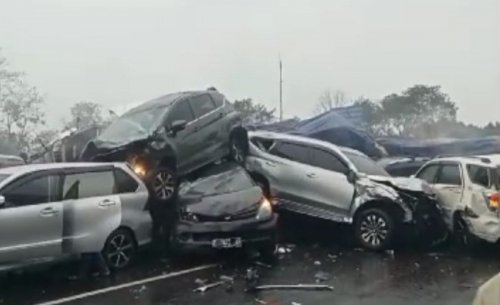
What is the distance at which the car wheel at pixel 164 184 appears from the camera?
12.1 meters

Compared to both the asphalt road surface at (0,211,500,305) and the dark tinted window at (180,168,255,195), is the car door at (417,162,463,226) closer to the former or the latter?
the asphalt road surface at (0,211,500,305)

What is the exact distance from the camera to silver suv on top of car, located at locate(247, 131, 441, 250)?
12500mm

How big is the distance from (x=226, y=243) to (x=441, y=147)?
1269 centimetres

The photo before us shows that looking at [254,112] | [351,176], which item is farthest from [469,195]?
[254,112]

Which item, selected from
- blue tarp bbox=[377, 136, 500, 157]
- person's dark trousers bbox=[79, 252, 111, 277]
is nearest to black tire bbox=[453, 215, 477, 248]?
person's dark trousers bbox=[79, 252, 111, 277]

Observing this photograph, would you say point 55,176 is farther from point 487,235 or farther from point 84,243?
point 487,235

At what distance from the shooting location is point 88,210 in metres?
10.1

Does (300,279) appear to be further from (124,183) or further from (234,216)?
(124,183)

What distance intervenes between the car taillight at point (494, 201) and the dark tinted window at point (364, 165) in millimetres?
2284

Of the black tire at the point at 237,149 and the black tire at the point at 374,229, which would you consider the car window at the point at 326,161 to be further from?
the black tire at the point at 237,149

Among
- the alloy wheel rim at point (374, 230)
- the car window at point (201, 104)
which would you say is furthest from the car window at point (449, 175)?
the car window at point (201, 104)

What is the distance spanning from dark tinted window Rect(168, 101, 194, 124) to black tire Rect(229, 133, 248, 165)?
3.28ft

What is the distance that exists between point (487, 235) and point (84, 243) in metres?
6.41

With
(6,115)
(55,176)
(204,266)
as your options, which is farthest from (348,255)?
(6,115)
